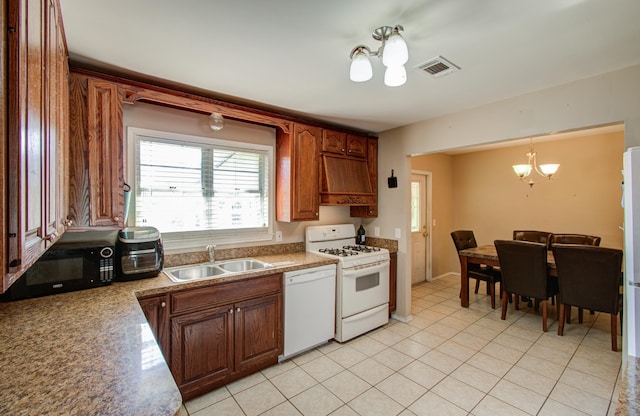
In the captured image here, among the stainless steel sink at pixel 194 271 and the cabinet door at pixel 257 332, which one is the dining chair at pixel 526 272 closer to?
the cabinet door at pixel 257 332

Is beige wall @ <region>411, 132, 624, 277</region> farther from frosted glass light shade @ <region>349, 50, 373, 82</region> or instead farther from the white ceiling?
frosted glass light shade @ <region>349, 50, 373, 82</region>

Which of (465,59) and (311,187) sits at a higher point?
(465,59)

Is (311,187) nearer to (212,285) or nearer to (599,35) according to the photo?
(212,285)

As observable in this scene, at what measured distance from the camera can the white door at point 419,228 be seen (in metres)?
5.19

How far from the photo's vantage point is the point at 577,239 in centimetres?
404

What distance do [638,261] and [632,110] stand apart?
1270 mm

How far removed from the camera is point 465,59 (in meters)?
1.92

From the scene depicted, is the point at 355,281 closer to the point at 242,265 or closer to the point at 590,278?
the point at 242,265

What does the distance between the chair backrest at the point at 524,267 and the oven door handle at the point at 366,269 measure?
149cm

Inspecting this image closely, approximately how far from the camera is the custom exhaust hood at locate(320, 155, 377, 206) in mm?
3308

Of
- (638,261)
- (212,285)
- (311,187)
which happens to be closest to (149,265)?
(212,285)

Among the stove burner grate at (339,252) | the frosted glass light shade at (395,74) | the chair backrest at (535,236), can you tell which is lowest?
the stove burner grate at (339,252)

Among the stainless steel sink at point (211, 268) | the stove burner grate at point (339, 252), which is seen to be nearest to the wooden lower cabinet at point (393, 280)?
the stove burner grate at point (339, 252)

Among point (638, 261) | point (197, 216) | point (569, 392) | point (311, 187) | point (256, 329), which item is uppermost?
point (311, 187)
